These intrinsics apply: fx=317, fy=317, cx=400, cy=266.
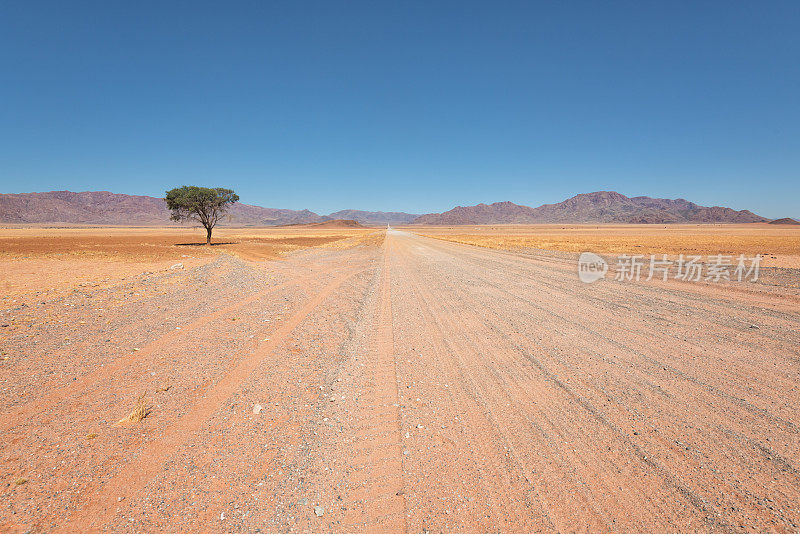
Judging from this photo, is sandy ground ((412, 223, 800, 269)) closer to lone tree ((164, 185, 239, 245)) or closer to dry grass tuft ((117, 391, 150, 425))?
dry grass tuft ((117, 391, 150, 425))

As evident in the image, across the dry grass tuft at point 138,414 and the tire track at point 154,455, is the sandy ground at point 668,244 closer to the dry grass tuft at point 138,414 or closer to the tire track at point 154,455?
the tire track at point 154,455

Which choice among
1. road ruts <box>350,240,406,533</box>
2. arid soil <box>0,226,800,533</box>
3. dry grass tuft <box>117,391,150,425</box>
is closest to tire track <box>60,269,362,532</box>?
arid soil <box>0,226,800,533</box>

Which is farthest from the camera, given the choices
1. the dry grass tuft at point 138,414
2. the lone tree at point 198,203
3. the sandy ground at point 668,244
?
the lone tree at point 198,203

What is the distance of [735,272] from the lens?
47.6 ft

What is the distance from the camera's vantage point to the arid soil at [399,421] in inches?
105

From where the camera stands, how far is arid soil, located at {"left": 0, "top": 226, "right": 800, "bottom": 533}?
2662 millimetres

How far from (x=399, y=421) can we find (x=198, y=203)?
39.9m

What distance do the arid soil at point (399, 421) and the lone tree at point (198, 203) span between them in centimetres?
3114

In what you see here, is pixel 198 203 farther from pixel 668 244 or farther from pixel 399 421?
pixel 668 244

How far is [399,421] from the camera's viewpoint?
388cm

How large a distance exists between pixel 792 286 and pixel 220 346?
18.4m

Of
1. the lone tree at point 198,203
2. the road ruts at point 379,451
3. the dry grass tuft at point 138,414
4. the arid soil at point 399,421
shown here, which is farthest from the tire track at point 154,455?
the lone tree at point 198,203

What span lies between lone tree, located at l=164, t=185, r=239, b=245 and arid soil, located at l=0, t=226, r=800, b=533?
3114 centimetres

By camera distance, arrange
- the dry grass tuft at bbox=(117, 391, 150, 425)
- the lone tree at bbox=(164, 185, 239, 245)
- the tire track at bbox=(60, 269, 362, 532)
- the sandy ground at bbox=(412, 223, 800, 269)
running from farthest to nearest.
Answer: the lone tree at bbox=(164, 185, 239, 245) → the sandy ground at bbox=(412, 223, 800, 269) → the dry grass tuft at bbox=(117, 391, 150, 425) → the tire track at bbox=(60, 269, 362, 532)
